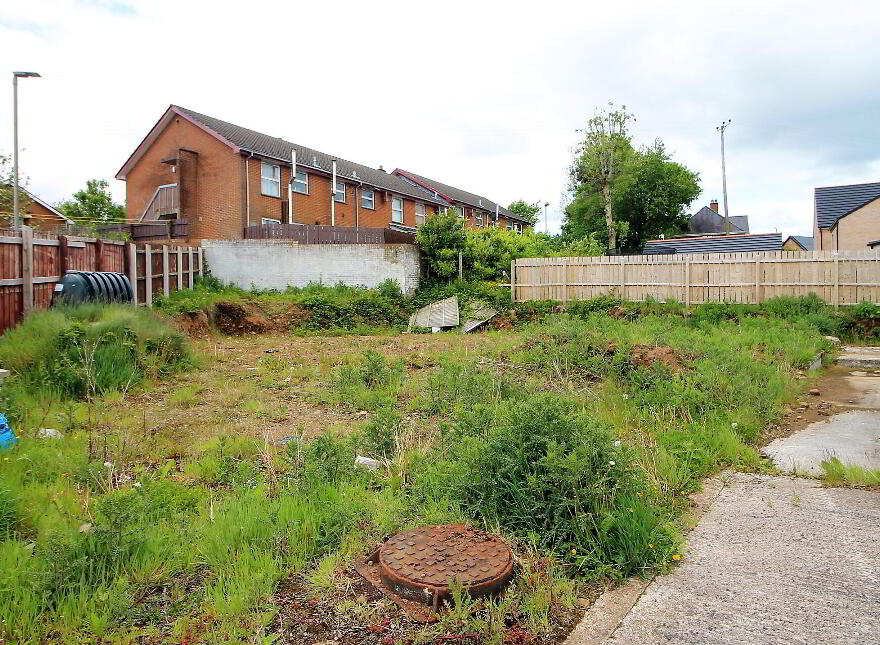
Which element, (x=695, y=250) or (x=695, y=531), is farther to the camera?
(x=695, y=250)

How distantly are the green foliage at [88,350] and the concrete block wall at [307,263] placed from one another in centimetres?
1006

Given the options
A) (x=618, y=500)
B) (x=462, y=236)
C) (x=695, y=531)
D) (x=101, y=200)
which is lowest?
(x=695, y=531)

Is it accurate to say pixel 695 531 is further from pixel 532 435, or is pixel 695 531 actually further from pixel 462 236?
pixel 462 236

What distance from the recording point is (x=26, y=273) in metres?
9.80

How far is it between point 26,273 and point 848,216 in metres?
28.9

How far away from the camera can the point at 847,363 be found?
1070 centimetres

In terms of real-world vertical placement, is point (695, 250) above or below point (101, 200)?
below

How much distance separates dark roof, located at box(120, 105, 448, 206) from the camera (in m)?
24.8

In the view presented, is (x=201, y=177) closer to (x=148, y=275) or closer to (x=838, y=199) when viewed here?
(x=148, y=275)

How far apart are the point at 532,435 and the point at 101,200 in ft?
138

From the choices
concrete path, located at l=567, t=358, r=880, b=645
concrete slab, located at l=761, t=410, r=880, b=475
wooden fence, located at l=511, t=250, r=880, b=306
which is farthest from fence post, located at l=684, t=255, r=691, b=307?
concrete path, located at l=567, t=358, r=880, b=645

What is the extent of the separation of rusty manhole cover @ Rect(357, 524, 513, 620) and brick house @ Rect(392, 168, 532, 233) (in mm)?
33558

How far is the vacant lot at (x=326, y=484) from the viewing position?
2730mm

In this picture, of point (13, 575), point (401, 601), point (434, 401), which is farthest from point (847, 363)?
point (13, 575)
